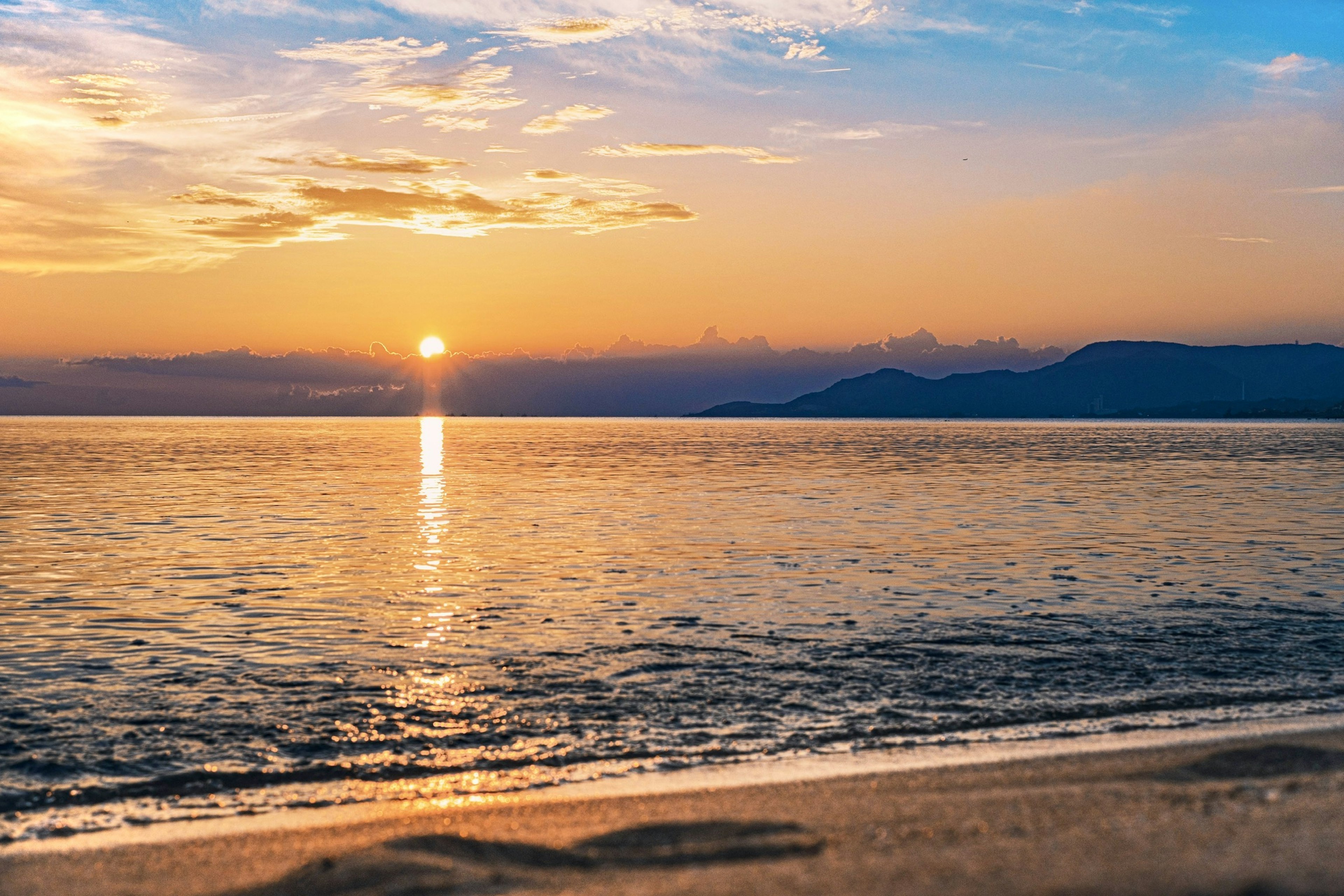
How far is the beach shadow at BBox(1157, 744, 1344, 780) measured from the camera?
32.7ft

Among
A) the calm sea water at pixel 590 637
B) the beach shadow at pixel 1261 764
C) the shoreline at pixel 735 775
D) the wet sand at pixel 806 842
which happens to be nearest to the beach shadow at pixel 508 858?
the wet sand at pixel 806 842

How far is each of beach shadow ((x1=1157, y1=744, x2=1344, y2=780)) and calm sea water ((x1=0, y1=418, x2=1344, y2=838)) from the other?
6.39 ft

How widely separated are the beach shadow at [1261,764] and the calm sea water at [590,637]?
1.95m

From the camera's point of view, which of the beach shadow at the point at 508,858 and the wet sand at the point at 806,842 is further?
the beach shadow at the point at 508,858

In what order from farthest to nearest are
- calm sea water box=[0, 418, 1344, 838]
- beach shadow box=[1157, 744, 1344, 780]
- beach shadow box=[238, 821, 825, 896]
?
calm sea water box=[0, 418, 1344, 838] → beach shadow box=[1157, 744, 1344, 780] → beach shadow box=[238, 821, 825, 896]

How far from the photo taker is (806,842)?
27.1ft

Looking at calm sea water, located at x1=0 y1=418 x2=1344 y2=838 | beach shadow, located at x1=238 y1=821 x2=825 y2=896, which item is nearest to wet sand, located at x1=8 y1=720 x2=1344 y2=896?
beach shadow, located at x1=238 y1=821 x2=825 y2=896

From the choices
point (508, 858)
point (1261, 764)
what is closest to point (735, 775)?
point (508, 858)

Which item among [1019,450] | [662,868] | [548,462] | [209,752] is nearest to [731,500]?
[209,752]

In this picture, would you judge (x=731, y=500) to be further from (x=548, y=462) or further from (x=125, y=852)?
(x=548, y=462)

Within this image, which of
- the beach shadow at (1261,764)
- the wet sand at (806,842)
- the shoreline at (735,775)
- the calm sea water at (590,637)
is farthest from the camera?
the calm sea water at (590,637)

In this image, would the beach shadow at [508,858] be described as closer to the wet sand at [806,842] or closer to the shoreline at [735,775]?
the wet sand at [806,842]

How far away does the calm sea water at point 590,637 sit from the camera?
11875mm

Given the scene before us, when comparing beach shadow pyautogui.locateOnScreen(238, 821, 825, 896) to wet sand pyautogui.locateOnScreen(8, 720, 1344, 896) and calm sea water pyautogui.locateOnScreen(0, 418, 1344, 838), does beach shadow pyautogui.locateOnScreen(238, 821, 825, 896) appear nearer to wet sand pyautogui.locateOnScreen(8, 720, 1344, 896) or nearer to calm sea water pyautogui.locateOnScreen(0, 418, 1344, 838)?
wet sand pyautogui.locateOnScreen(8, 720, 1344, 896)
